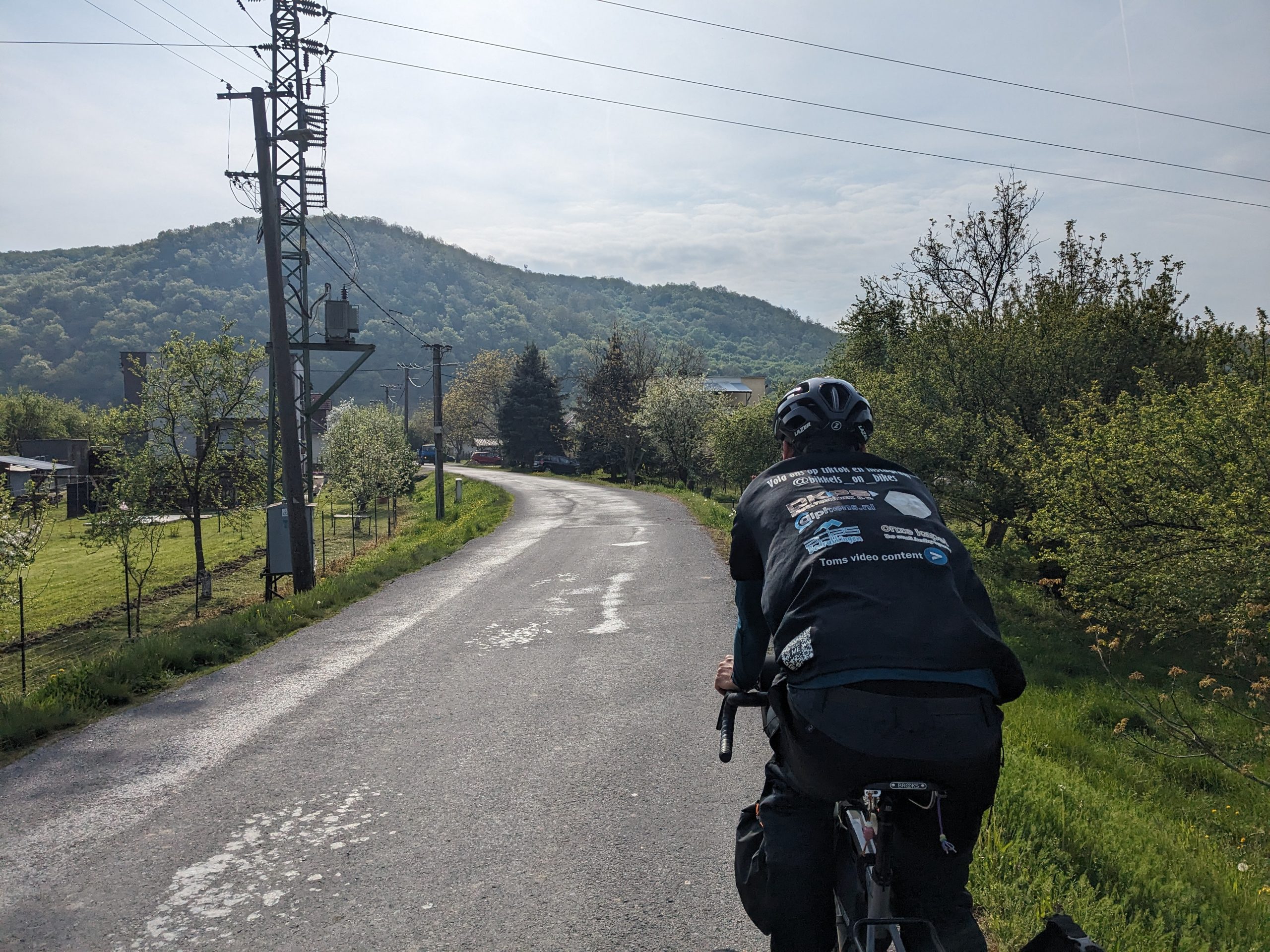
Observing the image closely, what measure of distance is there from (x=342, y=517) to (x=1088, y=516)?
117 ft

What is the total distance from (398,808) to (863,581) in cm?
367

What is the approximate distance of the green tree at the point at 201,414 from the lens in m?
22.7

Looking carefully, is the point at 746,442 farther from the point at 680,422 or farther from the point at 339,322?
the point at 339,322

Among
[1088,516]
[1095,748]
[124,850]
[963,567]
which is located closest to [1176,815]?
[1095,748]

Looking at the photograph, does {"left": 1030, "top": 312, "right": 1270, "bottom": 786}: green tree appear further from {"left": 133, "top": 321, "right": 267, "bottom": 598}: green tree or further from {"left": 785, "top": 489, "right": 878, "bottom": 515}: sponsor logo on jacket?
{"left": 133, "top": 321, "right": 267, "bottom": 598}: green tree

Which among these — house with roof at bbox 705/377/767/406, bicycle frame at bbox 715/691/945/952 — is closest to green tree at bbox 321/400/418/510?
house with roof at bbox 705/377/767/406

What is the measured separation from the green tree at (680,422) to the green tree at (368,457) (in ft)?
50.8

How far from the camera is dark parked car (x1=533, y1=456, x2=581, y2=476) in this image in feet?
231

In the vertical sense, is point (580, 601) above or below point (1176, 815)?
above

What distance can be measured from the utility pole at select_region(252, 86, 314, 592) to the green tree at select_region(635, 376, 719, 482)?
39.0m

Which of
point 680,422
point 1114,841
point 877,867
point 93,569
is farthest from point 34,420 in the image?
point 877,867

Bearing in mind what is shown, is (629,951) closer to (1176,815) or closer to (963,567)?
(963,567)

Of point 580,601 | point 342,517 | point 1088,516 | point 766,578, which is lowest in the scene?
point 342,517

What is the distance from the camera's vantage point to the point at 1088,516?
11961 mm
